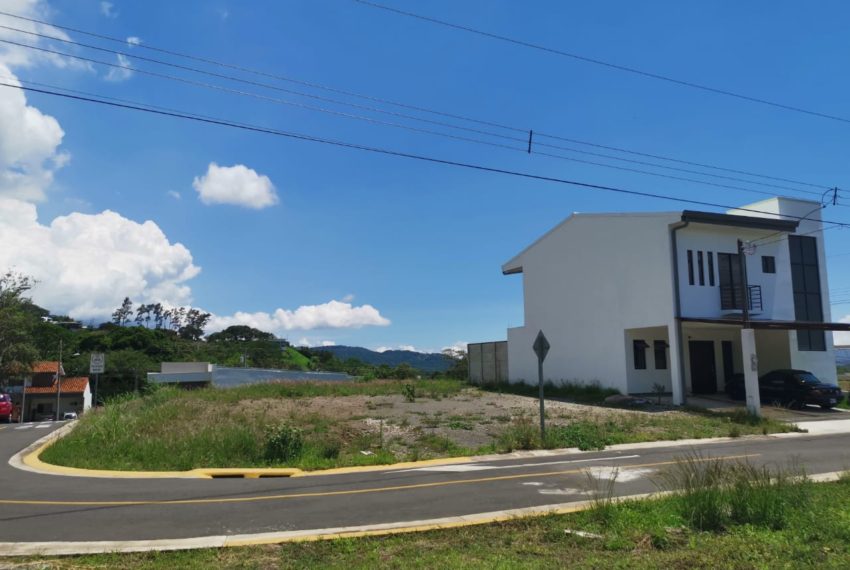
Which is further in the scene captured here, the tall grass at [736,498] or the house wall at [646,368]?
the house wall at [646,368]

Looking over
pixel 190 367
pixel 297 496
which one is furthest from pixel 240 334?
pixel 297 496

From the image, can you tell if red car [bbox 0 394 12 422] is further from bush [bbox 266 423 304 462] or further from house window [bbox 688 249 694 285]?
house window [bbox 688 249 694 285]

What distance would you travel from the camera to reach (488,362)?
40312 millimetres

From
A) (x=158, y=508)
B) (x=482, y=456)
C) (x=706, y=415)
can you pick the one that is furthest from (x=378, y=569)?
(x=706, y=415)

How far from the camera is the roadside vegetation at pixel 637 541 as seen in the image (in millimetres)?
5664

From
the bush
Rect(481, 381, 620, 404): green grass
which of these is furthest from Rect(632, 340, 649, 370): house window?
the bush

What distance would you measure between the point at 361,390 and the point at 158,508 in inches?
902

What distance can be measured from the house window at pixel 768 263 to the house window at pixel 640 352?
24.6 ft

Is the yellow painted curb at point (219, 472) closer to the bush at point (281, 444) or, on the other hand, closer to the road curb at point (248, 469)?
the road curb at point (248, 469)

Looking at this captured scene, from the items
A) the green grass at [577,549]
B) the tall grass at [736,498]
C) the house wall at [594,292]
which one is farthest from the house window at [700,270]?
the green grass at [577,549]

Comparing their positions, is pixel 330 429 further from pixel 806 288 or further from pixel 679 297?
pixel 806 288

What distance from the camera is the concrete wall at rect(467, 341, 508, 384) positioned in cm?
3862

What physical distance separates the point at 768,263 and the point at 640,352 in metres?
8.45

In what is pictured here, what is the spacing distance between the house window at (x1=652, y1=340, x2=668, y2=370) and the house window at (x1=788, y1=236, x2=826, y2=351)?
7337 mm
